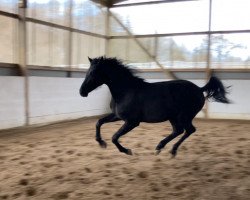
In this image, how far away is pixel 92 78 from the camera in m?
3.92

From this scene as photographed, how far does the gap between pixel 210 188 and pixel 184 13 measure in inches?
327

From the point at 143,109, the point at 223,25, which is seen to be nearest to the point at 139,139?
the point at 143,109

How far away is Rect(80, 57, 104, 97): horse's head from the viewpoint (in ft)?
12.9

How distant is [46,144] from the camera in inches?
229

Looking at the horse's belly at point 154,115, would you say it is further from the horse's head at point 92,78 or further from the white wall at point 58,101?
the white wall at point 58,101

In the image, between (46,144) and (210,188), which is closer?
(210,188)

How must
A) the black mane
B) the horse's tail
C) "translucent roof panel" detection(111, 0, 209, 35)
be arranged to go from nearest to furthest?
the black mane < the horse's tail < "translucent roof panel" detection(111, 0, 209, 35)

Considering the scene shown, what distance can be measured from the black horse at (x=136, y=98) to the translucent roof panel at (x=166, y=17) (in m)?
6.72

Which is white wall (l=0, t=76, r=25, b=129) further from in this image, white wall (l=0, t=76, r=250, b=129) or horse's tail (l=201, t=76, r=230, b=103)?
horse's tail (l=201, t=76, r=230, b=103)

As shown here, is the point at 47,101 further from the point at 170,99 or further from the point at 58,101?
the point at 170,99

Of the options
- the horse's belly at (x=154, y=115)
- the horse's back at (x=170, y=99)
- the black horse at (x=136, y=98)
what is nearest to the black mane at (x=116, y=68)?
the black horse at (x=136, y=98)

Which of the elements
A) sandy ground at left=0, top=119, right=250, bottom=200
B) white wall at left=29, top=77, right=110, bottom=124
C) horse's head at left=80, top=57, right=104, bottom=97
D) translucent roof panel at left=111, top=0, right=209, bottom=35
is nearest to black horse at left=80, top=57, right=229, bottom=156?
horse's head at left=80, top=57, right=104, bottom=97

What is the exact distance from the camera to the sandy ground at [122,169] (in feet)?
10.6

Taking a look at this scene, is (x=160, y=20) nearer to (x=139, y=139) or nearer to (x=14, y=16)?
(x=14, y=16)
